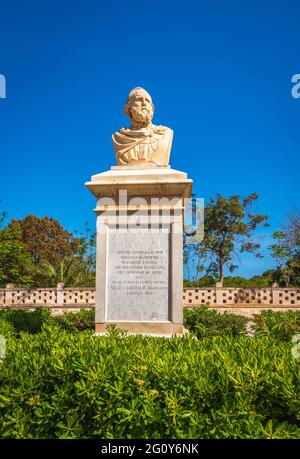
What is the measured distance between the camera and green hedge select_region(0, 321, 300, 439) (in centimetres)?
261

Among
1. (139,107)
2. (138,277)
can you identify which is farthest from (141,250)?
(139,107)

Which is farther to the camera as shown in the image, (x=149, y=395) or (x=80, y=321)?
(x=80, y=321)

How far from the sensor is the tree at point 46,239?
34.6 metres

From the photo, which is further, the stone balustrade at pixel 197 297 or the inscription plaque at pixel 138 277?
the stone balustrade at pixel 197 297

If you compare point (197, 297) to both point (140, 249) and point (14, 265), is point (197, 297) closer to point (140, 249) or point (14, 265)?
point (14, 265)

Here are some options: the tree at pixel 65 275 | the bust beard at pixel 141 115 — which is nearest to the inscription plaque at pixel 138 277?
the bust beard at pixel 141 115

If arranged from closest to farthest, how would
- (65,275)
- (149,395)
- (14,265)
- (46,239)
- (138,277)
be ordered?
1. (149,395)
2. (138,277)
3. (65,275)
4. (14,265)
5. (46,239)

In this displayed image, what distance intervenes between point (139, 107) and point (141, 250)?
1945 millimetres

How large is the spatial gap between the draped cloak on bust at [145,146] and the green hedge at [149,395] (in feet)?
9.76

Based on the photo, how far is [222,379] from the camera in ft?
8.74

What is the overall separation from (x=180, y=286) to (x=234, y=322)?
3.01 meters

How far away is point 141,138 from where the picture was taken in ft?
18.0

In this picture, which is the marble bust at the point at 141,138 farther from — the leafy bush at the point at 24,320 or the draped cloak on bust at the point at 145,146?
the leafy bush at the point at 24,320
